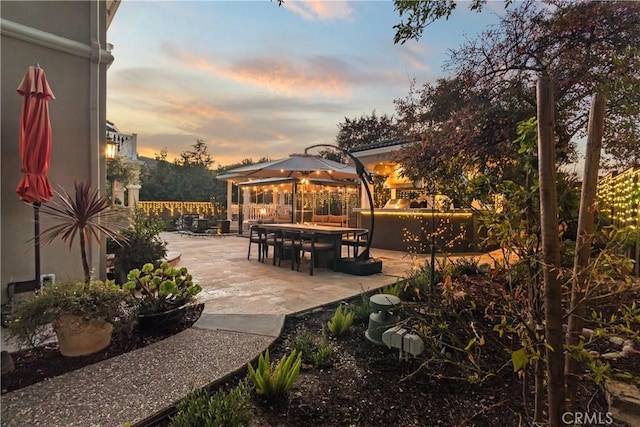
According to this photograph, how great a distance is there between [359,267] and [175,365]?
4.04 metres

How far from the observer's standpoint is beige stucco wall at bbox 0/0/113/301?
3.73m

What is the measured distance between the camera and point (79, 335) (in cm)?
263

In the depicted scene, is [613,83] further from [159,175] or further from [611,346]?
[159,175]

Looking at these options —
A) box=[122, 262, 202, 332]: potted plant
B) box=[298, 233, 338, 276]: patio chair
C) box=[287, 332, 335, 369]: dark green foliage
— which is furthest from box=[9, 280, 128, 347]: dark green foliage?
box=[298, 233, 338, 276]: patio chair

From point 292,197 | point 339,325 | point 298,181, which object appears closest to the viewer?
point 339,325

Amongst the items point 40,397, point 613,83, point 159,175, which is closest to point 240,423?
point 40,397

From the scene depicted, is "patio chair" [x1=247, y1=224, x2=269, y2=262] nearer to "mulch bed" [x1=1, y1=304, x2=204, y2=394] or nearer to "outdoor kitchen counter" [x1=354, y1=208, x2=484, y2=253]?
"outdoor kitchen counter" [x1=354, y1=208, x2=484, y2=253]

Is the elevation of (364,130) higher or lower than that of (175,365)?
higher

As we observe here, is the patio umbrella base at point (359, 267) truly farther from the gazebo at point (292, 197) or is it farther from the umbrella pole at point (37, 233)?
the umbrella pole at point (37, 233)

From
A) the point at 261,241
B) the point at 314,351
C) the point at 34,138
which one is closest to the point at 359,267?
the point at 261,241

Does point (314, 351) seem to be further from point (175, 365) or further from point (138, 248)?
point (138, 248)

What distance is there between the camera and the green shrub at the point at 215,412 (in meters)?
1.73

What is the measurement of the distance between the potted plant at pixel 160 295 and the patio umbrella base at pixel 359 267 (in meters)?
3.35

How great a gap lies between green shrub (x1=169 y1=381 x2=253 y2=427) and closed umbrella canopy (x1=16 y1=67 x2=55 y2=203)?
294 centimetres
